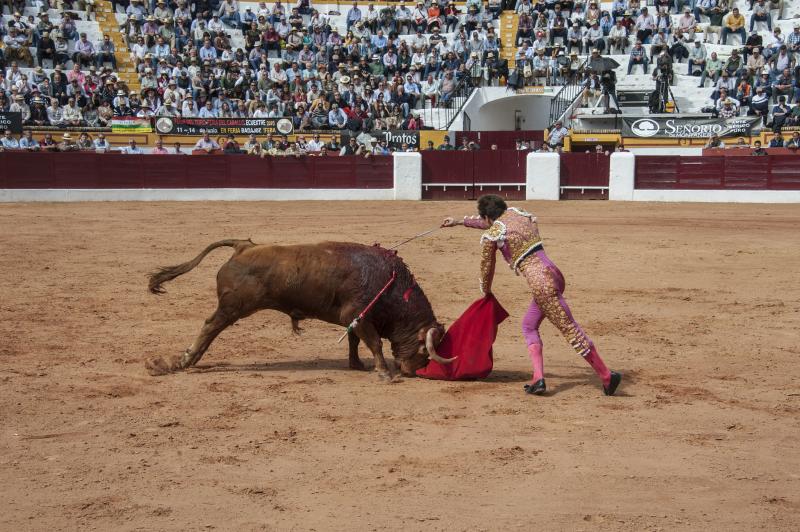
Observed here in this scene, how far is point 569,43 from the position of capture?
81.3 ft

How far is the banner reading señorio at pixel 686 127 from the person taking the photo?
21.3 meters

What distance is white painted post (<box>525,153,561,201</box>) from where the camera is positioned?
790 inches

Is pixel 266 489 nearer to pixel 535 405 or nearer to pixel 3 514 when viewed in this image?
pixel 3 514

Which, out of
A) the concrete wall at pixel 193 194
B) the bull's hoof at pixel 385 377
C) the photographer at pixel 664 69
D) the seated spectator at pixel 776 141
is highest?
the photographer at pixel 664 69

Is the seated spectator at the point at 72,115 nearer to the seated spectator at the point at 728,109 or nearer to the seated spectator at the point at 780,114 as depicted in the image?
the seated spectator at the point at 728,109

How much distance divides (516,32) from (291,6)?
666cm

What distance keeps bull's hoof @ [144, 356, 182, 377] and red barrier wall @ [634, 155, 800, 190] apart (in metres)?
15.7

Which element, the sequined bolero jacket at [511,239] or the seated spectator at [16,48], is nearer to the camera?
the sequined bolero jacket at [511,239]

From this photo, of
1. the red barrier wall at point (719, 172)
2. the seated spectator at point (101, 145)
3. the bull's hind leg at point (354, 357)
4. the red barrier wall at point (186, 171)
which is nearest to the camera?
the bull's hind leg at point (354, 357)

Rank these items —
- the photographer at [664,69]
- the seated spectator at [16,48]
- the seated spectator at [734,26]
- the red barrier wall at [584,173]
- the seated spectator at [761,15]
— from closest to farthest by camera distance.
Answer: the red barrier wall at [584,173] → the seated spectator at [16,48] → the photographer at [664,69] → the seated spectator at [734,26] → the seated spectator at [761,15]

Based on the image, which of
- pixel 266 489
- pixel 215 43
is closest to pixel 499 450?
pixel 266 489

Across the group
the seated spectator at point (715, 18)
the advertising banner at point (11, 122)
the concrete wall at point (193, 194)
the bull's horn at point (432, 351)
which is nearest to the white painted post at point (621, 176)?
Answer: the concrete wall at point (193, 194)

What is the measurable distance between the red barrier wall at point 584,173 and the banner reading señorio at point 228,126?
642 centimetres

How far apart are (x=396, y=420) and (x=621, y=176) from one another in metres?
16.1
